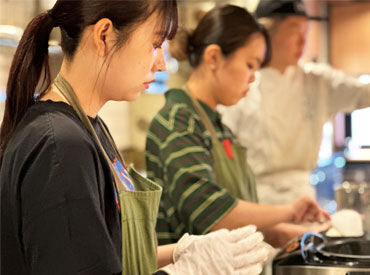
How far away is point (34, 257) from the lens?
84 centimetres

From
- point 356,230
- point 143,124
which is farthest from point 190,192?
point 143,124

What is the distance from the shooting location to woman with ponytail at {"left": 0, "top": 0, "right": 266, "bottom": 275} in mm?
841

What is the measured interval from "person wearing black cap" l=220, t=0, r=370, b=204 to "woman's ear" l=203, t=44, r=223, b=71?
69 centimetres

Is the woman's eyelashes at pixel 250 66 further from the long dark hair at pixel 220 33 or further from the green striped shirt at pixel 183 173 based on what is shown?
the green striped shirt at pixel 183 173

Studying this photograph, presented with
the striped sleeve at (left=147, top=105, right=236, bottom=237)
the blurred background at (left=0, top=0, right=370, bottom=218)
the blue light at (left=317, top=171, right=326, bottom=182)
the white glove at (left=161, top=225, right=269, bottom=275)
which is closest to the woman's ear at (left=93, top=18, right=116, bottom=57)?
the white glove at (left=161, top=225, right=269, bottom=275)

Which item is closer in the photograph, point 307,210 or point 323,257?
point 323,257

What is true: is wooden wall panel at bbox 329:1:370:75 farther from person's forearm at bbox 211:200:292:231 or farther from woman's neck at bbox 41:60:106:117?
woman's neck at bbox 41:60:106:117

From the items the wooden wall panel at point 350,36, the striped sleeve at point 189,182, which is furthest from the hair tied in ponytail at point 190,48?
the wooden wall panel at point 350,36

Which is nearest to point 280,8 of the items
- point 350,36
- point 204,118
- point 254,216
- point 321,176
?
point 204,118

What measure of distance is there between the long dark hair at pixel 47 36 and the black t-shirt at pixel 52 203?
0.08 meters

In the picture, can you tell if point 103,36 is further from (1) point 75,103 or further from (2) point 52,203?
(2) point 52,203

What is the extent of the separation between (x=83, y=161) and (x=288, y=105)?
186 centimetres

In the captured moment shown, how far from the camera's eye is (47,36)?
1.01m

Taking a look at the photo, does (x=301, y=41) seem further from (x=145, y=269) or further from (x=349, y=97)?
(x=145, y=269)
